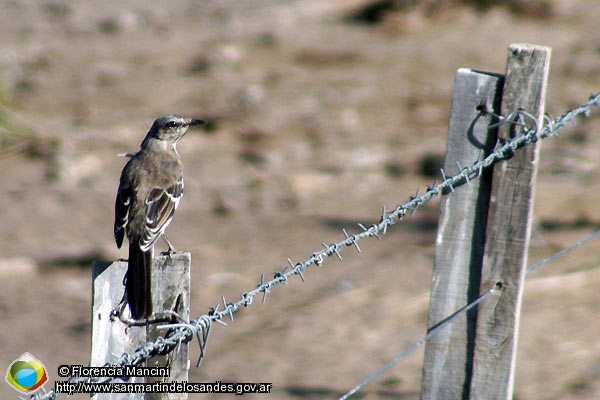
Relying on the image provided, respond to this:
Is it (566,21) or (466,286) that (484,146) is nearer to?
(466,286)

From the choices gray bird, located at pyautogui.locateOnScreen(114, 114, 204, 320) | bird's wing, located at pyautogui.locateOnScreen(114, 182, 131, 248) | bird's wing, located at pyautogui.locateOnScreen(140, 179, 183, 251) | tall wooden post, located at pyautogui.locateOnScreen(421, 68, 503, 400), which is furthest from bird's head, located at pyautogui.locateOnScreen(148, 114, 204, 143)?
tall wooden post, located at pyautogui.locateOnScreen(421, 68, 503, 400)

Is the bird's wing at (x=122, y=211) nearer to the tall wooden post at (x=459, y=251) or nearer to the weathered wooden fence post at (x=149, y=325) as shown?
the weathered wooden fence post at (x=149, y=325)

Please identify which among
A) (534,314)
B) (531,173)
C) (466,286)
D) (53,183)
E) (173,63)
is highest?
(173,63)

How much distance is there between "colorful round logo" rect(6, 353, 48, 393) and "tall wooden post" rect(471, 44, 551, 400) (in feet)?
5.88

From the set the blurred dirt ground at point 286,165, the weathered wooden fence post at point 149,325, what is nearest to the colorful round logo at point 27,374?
the weathered wooden fence post at point 149,325

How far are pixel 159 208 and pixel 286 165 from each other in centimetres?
704

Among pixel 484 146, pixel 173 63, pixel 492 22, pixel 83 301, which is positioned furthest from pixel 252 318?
pixel 492 22

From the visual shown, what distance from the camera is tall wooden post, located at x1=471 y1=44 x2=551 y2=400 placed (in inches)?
121

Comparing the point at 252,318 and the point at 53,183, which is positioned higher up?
the point at 53,183

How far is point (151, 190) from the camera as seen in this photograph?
5344 mm

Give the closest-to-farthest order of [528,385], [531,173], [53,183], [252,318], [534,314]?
[531,173] → [528,385] → [534,314] → [252,318] → [53,183]

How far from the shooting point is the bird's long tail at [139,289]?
301 centimetres

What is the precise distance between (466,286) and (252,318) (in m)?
5.32

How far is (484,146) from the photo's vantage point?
10.5ft
